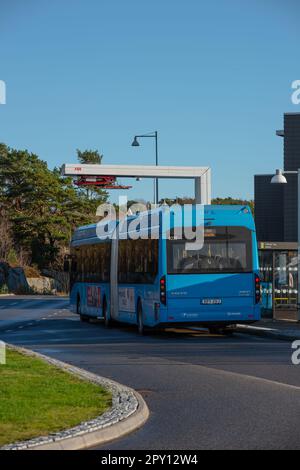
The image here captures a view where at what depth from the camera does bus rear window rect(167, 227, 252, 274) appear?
26.0 metres

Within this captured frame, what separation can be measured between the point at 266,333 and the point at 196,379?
10926 millimetres

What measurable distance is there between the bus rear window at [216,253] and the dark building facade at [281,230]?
14.9 feet

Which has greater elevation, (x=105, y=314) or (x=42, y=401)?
(x=105, y=314)

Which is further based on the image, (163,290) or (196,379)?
(163,290)

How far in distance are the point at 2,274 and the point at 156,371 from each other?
6882 cm

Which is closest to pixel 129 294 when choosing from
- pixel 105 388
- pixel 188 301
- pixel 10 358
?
pixel 188 301

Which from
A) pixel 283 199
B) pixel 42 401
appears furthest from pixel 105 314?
pixel 42 401

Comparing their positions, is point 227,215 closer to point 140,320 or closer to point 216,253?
point 216,253

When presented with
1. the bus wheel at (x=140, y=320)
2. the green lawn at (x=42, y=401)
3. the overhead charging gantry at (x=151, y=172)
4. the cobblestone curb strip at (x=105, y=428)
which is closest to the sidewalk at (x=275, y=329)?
the bus wheel at (x=140, y=320)

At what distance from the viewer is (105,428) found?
1087 centimetres

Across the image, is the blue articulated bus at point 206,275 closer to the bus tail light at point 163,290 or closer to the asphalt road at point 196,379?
the bus tail light at point 163,290

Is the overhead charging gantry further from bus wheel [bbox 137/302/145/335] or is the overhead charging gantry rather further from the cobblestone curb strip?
the cobblestone curb strip

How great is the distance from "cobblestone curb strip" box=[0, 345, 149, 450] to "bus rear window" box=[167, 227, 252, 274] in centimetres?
1172

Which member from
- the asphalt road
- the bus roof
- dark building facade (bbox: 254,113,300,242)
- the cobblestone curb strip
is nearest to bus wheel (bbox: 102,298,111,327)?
the asphalt road
